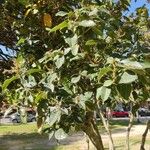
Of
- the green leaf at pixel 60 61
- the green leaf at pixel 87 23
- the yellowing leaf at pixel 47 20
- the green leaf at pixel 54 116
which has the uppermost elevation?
the yellowing leaf at pixel 47 20

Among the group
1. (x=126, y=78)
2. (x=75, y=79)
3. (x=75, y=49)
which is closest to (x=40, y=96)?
(x=75, y=79)

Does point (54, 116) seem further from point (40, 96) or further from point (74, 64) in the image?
point (74, 64)

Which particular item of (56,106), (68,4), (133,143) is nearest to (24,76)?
(56,106)

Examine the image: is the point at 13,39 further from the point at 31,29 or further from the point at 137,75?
the point at 137,75

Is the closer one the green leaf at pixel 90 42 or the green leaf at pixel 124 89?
the green leaf at pixel 124 89

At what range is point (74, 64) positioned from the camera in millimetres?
2668

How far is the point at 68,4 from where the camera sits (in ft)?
10.4

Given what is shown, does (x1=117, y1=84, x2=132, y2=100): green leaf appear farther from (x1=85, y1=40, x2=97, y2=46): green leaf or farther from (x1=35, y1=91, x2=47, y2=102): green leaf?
(x1=35, y1=91, x2=47, y2=102): green leaf

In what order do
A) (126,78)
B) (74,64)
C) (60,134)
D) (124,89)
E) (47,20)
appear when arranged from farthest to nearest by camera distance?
(47,20) < (74,64) < (60,134) < (124,89) < (126,78)

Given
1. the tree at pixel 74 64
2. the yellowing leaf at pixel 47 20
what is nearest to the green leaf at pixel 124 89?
the tree at pixel 74 64

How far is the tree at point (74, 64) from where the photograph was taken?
2.19 meters

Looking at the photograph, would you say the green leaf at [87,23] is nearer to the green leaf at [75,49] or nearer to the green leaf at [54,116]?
the green leaf at [75,49]

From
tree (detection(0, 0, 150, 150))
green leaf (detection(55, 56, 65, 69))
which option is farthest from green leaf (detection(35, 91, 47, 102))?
green leaf (detection(55, 56, 65, 69))

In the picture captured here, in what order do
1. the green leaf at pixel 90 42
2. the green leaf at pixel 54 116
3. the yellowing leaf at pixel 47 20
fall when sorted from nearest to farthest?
the green leaf at pixel 54 116
the green leaf at pixel 90 42
the yellowing leaf at pixel 47 20
